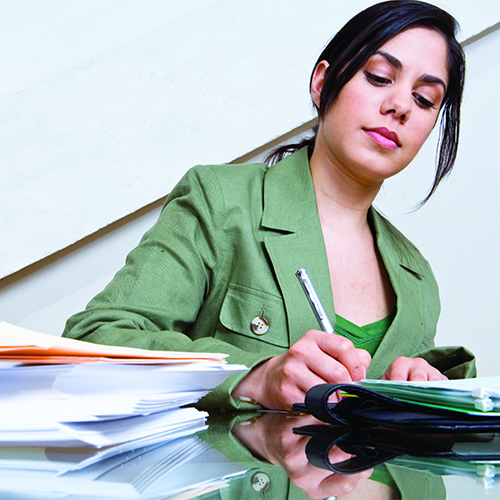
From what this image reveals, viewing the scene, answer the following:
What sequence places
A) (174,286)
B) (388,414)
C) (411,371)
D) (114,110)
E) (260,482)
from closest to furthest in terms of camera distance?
(260,482) → (388,414) → (411,371) → (174,286) → (114,110)

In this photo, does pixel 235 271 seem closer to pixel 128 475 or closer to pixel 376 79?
pixel 376 79

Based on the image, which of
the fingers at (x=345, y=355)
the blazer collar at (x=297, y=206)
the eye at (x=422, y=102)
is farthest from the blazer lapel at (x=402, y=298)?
the fingers at (x=345, y=355)

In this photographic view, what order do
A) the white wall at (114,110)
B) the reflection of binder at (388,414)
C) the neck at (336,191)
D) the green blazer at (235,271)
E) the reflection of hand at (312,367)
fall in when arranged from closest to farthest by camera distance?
1. the reflection of binder at (388,414)
2. the reflection of hand at (312,367)
3. the green blazer at (235,271)
4. the neck at (336,191)
5. the white wall at (114,110)

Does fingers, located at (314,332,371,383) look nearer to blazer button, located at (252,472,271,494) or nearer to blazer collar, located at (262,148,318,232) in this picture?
blazer button, located at (252,472,271,494)

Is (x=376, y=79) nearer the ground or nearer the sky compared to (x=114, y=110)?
nearer the ground

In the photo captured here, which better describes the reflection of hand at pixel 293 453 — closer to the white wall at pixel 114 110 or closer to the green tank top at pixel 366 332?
the green tank top at pixel 366 332

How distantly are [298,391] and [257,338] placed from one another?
35 cm

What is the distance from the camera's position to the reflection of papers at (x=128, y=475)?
29 cm

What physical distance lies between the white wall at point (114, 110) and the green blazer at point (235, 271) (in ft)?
1.49

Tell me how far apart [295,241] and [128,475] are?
77 centimetres

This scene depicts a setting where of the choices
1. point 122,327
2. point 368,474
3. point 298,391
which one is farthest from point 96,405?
point 122,327

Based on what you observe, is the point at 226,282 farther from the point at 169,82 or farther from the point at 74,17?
the point at 74,17

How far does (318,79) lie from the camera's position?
1.27 metres

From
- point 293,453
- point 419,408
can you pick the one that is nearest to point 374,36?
point 419,408
